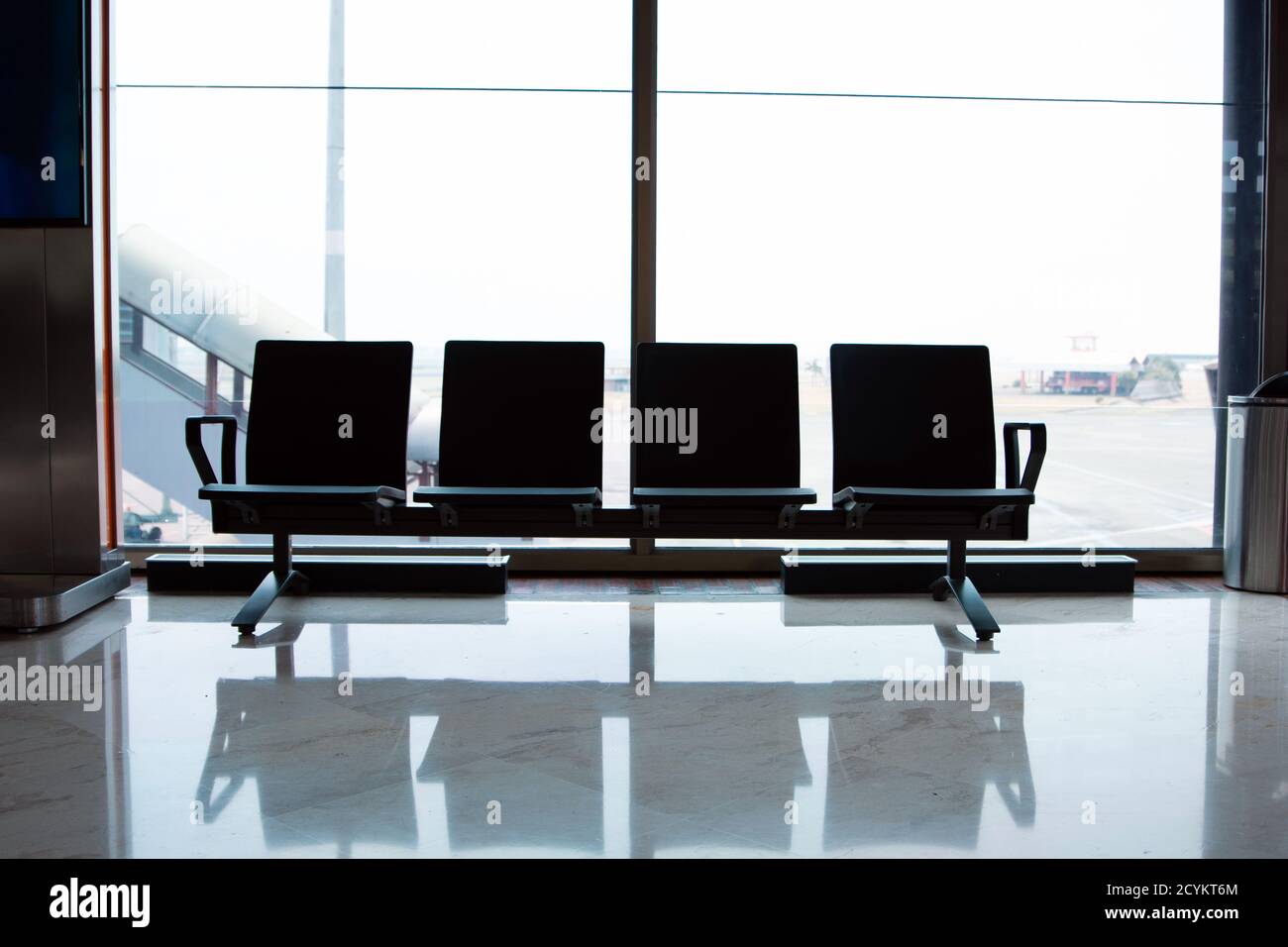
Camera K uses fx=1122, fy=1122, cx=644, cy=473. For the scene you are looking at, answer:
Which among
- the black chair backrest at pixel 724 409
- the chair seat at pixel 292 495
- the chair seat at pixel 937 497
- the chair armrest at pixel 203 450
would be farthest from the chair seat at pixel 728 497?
the chair armrest at pixel 203 450

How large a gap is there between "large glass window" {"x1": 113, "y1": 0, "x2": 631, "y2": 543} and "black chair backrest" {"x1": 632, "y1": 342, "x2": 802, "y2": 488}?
65 cm

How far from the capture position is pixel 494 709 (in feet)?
9.33

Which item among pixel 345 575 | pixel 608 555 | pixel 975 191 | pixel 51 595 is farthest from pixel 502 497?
pixel 975 191

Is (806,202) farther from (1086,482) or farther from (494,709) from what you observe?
(494,709)

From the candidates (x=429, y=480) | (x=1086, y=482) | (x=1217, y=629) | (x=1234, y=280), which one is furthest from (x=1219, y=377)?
(x=429, y=480)

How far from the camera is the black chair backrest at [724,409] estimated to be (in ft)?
12.9

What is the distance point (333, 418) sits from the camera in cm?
395

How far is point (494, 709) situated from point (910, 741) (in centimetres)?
103

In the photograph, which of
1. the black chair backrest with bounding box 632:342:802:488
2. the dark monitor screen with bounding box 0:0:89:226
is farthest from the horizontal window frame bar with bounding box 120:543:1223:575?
the dark monitor screen with bounding box 0:0:89:226

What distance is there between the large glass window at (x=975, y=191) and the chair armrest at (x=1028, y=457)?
958 millimetres

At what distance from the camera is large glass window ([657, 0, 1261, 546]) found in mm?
4609

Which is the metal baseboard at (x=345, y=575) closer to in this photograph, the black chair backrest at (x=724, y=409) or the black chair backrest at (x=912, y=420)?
the black chair backrest at (x=724, y=409)

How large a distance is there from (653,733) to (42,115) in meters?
3.00

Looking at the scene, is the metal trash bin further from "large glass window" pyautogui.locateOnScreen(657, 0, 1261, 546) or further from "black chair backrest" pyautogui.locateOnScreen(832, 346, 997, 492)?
"black chair backrest" pyautogui.locateOnScreen(832, 346, 997, 492)
